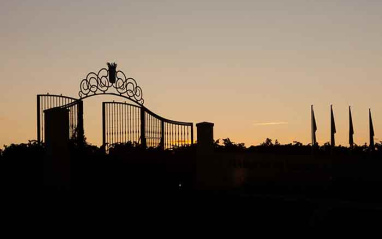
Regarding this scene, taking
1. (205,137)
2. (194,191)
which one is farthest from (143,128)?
(194,191)

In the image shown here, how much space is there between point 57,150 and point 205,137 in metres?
5.69

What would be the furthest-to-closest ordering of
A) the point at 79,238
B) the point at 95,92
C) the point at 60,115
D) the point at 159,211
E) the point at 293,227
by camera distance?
the point at 95,92, the point at 60,115, the point at 159,211, the point at 293,227, the point at 79,238

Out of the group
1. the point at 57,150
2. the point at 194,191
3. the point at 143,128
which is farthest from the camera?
the point at 143,128

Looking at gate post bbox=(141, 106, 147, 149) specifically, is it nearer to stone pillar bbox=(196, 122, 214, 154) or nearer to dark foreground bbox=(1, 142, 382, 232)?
dark foreground bbox=(1, 142, 382, 232)

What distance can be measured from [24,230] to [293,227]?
661 centimetres

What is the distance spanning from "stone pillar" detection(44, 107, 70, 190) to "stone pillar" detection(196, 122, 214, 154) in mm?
5255

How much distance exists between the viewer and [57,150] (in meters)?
21.0

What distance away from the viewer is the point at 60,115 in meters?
21.1

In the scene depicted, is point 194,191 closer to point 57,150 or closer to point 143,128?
point 143,128

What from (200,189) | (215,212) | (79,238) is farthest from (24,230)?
(200,189)

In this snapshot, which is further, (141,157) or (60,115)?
(141,157)

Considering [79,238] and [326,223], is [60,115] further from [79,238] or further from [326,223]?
[326,223]

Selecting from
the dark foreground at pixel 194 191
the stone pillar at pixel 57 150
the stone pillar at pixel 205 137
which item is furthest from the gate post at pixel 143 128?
the stone pillar at pixel 57 150

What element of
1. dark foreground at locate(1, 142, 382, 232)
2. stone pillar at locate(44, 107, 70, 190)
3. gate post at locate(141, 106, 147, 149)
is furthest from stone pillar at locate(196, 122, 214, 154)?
stone pillar at locate(44, 107, 70, 190)
